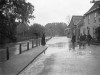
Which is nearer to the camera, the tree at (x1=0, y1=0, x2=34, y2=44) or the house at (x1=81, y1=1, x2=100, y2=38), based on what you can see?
the tree at (x1=0, y1=0, x2=34, y2=44)

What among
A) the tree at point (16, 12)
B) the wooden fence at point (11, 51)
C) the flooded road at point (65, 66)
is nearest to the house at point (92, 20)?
the wooden fence at point (11, 51)

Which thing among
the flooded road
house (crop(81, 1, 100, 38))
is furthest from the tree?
house (crop(81, 1, 100, 38))

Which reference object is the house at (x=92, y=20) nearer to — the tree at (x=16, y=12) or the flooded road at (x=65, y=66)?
the tree at (x=16, y=12)

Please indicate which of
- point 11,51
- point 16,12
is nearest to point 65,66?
point 11,51

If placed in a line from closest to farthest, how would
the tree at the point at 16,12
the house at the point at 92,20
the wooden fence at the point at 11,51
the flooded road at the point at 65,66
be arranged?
the flooded road at the point at 65,66 < the wooden fence at the point at 11,51 < the tree at the point at 16,12 < the house at the point at 92,20

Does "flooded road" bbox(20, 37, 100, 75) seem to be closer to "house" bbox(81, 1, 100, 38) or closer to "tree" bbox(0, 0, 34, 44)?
"tree" bbox(0, 0, 34, 44)

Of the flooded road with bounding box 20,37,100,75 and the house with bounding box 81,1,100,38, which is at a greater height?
the house with bounding box 81,1,100,38

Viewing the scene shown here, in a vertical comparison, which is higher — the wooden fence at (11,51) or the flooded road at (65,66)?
the wooden fence at (11,51)

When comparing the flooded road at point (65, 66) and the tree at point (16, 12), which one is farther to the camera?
the tree at point (16, 12)

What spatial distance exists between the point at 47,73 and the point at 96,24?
2888 centimetres

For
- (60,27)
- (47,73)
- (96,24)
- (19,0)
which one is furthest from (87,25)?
(60,27)

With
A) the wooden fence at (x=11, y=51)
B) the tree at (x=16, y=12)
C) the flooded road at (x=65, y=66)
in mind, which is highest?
the tree at (x=16, y=12)

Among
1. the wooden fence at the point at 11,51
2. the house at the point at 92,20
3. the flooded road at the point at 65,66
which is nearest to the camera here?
the flooded road at the point at 65,66

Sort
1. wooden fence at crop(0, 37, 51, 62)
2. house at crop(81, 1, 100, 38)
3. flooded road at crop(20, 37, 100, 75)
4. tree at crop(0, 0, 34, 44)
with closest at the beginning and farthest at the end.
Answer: flooded road at crop(20, 37, 100, 75)
wooden fence at crop(0, 37, 51, 62)
tree at crop(0, 0, 34, 44)
house at crop(81, 1, 100, 38)
